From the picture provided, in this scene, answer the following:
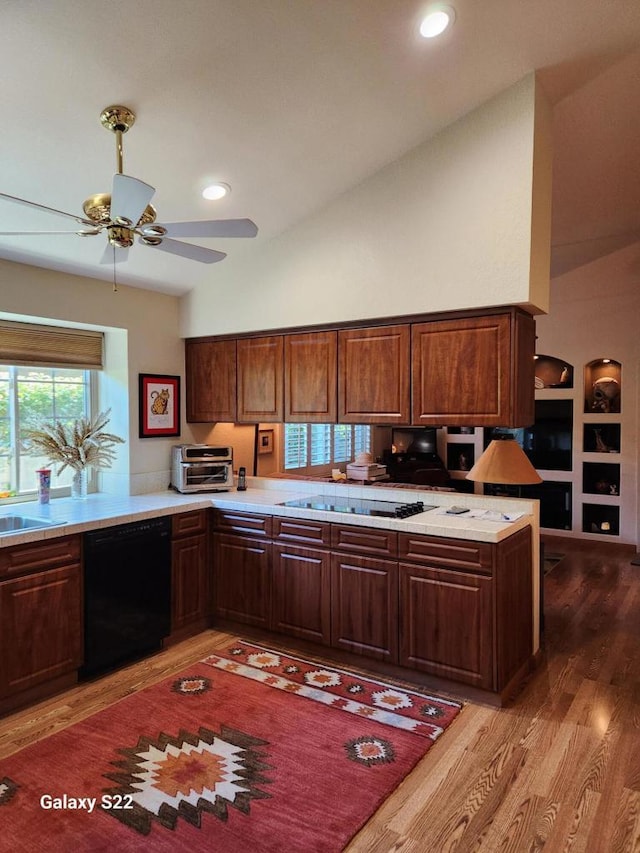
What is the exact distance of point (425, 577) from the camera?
10.5 feet

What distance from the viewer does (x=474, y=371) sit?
334 cm

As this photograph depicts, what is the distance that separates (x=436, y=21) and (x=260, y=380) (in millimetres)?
2514

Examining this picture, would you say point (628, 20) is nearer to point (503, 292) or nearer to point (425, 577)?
point (503, 292)

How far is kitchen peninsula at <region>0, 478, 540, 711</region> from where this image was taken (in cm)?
304

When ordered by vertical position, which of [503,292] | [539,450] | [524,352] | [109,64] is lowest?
[539,450]

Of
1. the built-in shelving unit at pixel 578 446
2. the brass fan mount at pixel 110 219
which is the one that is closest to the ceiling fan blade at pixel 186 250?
the brass fan mount at pixel 110 219

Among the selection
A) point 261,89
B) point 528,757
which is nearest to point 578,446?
point 528,757

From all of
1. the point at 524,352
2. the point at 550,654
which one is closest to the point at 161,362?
the point at 524,352

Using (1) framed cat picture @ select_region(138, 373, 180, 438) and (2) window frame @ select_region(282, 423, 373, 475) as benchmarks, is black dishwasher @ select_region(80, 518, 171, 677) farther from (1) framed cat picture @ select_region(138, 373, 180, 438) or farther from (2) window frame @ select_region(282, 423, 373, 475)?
(2) window frame @ select_region(282, 423, 373, 475)

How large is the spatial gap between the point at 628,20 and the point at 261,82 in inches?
68.3

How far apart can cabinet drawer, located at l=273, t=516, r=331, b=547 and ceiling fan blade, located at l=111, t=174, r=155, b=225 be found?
2085 mm

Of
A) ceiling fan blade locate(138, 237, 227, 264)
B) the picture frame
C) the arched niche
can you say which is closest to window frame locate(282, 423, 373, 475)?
the picture frame

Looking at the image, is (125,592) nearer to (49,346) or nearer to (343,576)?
(343,576)

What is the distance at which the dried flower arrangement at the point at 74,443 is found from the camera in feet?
13.0
